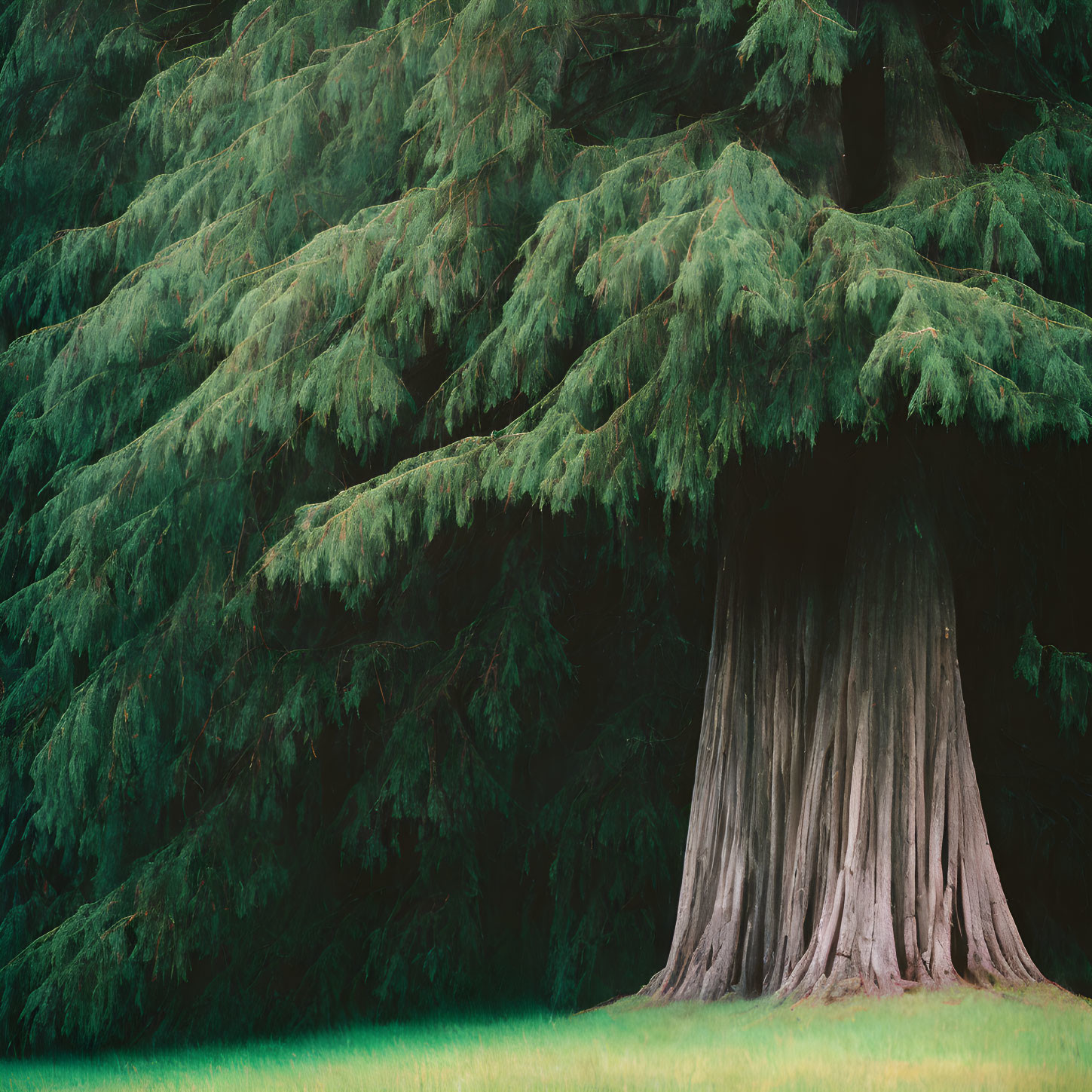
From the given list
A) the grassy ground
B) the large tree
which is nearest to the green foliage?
the large tree

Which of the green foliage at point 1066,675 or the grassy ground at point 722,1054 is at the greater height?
the green foliage at point 1066,675

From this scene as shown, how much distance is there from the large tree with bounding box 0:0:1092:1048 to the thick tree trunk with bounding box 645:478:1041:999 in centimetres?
3

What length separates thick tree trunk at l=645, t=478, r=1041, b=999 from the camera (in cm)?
626

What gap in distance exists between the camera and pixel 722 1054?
16.9 feet

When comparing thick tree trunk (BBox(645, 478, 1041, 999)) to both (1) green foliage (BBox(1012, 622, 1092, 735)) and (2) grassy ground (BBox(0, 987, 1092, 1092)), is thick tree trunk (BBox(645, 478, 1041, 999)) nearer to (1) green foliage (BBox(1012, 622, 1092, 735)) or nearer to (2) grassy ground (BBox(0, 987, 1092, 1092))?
(2) grassy ground (BBox(0, 987, 1092, 1092))

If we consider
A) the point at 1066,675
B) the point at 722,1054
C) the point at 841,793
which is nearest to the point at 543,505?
the point at 841,793

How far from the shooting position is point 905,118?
7.29 m

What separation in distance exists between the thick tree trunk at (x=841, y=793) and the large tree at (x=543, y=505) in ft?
0.09

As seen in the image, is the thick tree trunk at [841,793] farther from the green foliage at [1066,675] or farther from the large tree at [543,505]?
the green foliage at [1066,675]

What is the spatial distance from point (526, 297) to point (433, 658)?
3.38 meters

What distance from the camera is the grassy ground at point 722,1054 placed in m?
4.67

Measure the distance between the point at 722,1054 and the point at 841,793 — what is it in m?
1.90

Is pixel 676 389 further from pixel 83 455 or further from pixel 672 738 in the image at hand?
pixel 83 455

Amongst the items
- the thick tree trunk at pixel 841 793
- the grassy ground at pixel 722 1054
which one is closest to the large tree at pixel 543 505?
the thick tree trunk at pixel 841 793
